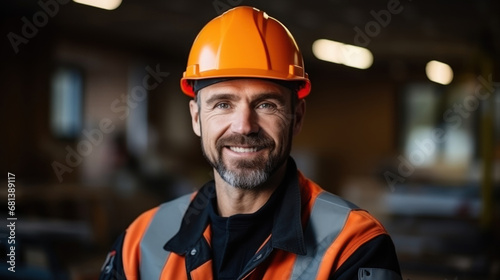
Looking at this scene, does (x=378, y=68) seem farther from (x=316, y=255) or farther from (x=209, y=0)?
(x=316, y=255)

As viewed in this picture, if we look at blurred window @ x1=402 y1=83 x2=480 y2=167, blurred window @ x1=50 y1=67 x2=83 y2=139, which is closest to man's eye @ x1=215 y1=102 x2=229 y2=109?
blurred window @ x1=50 y1=67 x2=83 y2=139

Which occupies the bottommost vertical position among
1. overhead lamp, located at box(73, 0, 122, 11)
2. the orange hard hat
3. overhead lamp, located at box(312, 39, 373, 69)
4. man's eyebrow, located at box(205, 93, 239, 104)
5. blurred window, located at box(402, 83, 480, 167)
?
blurred window, located at box(402, 83, 480, 167)

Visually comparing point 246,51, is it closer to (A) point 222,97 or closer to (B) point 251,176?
(A) point 222,97

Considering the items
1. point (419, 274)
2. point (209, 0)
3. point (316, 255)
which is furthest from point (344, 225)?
point (209, 0)

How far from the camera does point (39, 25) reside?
920cm

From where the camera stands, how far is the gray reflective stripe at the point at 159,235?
194 centimetres

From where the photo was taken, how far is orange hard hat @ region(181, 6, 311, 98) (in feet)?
5.96

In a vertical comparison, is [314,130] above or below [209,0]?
below

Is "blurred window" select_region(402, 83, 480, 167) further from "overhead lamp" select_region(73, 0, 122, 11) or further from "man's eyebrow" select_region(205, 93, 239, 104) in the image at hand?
"man's eyebrow" select_region(205, 93, 239, 104)

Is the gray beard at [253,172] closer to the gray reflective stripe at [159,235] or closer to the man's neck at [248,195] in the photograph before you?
the man's neck at [248,195]

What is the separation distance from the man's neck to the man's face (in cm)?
9

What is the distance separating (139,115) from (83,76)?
160 centimetres

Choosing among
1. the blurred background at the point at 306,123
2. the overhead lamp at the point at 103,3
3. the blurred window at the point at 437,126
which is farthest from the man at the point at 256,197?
the blurred window at the point at 437,126

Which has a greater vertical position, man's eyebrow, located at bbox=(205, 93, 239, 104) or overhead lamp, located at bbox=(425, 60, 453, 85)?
overhead lamp, located at bbox=(425, 60, 453, 85)
